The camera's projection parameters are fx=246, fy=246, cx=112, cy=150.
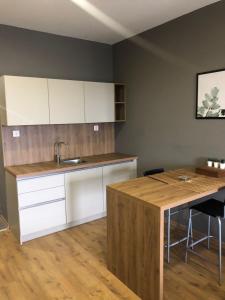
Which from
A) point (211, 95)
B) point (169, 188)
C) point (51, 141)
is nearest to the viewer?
point (169, 188)

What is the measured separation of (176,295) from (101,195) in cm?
178

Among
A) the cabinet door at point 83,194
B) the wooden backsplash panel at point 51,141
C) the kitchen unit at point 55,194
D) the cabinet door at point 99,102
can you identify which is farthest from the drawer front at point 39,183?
the cabinet door at point 99,102

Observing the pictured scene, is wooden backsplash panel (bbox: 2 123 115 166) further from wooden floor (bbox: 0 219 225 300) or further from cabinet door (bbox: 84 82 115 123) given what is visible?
wooden floor (bbox: 0 219 225 300)

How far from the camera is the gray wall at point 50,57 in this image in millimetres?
3291


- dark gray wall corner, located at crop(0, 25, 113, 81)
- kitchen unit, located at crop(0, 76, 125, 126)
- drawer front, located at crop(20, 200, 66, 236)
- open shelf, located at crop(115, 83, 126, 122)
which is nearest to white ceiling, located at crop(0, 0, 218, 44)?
dark gray wall corner, located at crop(0, 25, 113, 81)

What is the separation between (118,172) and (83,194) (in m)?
0.67

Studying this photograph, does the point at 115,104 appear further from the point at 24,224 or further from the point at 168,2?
the point at 24,224

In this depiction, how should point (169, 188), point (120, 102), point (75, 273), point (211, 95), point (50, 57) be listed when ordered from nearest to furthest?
point (169, 188) < point (75, 273) < point (211, 95) < point (50, 57) < point (120, 102)

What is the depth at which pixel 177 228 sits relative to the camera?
11.1ft

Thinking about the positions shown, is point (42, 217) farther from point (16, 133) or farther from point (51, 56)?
point (51, 56)

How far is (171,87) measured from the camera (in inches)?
131

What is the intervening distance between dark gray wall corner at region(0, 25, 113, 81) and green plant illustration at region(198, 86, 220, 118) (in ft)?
6.23

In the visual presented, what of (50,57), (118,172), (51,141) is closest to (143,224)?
(118,172)

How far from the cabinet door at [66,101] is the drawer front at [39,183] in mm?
774
